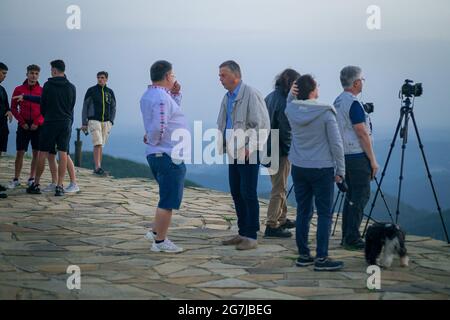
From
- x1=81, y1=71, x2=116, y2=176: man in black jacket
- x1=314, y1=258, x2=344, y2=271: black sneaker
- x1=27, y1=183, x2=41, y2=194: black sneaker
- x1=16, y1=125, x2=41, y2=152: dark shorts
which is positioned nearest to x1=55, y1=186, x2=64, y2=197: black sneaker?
x1=27, y1=183, x2=41, y2=194: black sneaker

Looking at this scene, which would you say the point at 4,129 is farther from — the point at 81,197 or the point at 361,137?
the point at 361,137

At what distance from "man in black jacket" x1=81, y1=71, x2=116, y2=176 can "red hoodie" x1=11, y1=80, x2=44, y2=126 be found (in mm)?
2768

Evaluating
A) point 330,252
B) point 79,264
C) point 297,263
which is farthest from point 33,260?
point 330,252

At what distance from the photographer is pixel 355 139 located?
6.61 m

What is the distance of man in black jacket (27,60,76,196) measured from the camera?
31.4 feet

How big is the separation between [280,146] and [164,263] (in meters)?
2.03

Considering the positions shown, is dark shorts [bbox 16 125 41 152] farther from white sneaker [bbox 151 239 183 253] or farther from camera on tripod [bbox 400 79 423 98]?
camera on tripod [bbox 400 79 423 98]

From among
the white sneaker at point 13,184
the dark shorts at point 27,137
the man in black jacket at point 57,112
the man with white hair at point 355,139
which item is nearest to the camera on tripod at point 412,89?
the man with white hair at point 355,139

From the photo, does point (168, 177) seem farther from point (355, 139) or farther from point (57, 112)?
point (57, 112)

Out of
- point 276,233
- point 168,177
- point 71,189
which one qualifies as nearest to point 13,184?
point 71,189

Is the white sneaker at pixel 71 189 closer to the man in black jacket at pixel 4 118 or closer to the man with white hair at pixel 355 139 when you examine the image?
the man in black jacket at pixel 4 118

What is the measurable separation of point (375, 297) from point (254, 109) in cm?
234

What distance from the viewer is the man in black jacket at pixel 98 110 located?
13047mm

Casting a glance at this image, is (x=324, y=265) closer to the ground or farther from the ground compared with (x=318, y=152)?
closer to the ground
